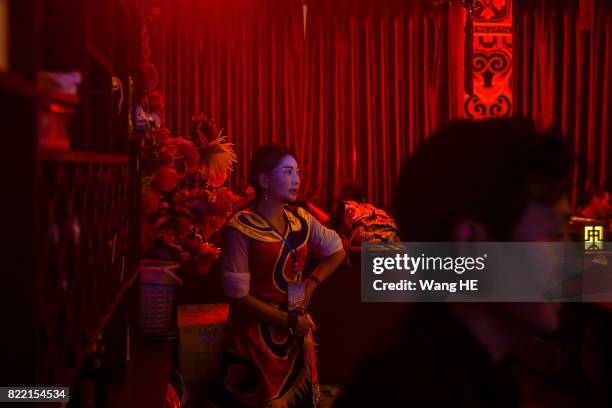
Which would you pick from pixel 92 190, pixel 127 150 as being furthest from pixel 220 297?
pixel 92 190

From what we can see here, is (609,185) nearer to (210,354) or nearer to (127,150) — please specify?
(210,354)

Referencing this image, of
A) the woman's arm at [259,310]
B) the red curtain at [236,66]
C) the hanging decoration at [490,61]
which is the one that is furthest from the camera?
the hanging decoration at [490,61]

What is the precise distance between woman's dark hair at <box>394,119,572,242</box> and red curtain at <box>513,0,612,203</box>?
499 cm

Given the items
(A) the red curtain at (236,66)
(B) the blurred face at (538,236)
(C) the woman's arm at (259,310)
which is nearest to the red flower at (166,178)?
(C) the woman's arm at (259,310)

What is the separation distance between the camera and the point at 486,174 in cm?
101

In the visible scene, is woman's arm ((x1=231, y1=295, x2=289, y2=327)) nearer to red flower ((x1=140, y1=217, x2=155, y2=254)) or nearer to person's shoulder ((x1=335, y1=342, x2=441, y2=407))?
red flower ((x1=140, y1=217, x2=155, y2=254))

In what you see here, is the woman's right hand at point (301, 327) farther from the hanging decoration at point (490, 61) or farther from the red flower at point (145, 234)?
the hanging decoration at point (490, 61)

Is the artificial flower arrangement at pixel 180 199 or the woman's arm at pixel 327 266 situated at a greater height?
the artificial flower arrangement at pixel 180 199

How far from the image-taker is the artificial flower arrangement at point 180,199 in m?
2.45

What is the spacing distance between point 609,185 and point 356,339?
3582 mm

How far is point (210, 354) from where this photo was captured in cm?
266

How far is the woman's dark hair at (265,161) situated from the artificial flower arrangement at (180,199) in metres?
0.11

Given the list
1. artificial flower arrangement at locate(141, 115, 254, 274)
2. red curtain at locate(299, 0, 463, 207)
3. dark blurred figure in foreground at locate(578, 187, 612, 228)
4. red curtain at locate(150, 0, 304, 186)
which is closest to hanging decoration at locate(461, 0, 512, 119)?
red curtain at locate(299, 0, 463, 207)

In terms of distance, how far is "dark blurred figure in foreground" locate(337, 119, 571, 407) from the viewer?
1.00 m
